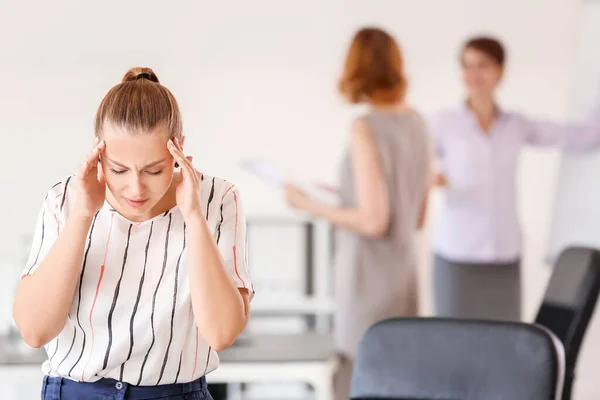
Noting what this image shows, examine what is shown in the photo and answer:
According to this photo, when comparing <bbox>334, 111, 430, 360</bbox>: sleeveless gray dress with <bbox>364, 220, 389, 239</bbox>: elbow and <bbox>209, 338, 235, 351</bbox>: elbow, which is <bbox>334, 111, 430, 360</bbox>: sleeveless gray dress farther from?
<bbox>209, 338, 235, 351</bbox>: elbow

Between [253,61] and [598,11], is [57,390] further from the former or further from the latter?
[598,11]

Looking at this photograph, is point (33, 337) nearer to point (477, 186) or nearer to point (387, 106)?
point (387, 106)

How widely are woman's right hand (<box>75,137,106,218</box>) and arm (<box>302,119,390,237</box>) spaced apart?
1179 mm

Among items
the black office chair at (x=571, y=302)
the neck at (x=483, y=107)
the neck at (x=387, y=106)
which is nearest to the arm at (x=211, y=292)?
the black office chair at (x=571, y=302)

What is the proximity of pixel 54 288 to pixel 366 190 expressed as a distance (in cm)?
124

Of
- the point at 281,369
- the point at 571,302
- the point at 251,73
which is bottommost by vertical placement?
the point at 281,369

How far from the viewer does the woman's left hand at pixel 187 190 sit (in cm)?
109

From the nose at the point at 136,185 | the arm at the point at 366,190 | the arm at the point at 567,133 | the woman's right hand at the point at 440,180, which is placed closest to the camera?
the nose at the point at 136,185

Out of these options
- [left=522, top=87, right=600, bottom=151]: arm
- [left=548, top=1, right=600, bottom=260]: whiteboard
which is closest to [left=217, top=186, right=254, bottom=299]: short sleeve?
[left=522, top=87, right=600, bottom=151]: arm

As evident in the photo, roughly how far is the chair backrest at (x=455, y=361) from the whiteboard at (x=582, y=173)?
7.45 feet

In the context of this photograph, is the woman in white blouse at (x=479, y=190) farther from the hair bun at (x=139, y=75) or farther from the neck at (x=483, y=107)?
the hair bun at (x=139, y=75)

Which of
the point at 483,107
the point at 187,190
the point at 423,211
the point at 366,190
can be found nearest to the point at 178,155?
the point at 187,190

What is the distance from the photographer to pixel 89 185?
1.09m

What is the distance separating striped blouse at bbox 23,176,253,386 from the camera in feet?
3.67
